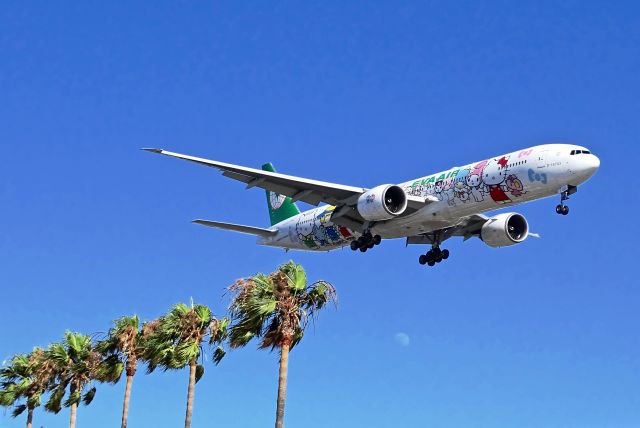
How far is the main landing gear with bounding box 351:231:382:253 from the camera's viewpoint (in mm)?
46781

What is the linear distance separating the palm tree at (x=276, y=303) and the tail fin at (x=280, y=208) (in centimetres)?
2596

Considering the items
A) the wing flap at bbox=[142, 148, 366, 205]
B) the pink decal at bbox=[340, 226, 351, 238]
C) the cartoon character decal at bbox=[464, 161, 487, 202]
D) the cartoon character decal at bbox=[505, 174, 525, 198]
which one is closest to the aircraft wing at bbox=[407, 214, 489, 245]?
the pink decal at bbox=[340, 226, 351, 238]

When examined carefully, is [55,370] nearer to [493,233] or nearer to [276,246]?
[276,246]

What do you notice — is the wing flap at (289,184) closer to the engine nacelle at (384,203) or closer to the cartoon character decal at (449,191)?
the engine nacelle at (384,203)

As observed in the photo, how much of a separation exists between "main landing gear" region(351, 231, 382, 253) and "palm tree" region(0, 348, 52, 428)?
1991 cm

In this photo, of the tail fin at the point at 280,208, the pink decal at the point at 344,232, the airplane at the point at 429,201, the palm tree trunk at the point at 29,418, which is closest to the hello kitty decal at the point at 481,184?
the airplane at the point at 429,201

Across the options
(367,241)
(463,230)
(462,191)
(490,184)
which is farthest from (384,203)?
(463,230)

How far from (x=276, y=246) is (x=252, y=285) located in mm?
23068

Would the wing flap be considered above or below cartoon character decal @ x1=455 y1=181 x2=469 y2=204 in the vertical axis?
above

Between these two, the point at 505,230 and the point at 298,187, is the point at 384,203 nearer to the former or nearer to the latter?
the point at 298,187

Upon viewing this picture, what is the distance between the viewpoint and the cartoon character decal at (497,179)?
133 feet

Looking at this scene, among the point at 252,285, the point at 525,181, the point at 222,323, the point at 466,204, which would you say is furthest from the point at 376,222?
the point at 252,285

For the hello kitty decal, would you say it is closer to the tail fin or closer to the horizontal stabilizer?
the horizontal stabilizer

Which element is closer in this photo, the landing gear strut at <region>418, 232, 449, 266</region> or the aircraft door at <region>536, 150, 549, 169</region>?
the aircraft door at <region>536, 150, 549, 169</region>
